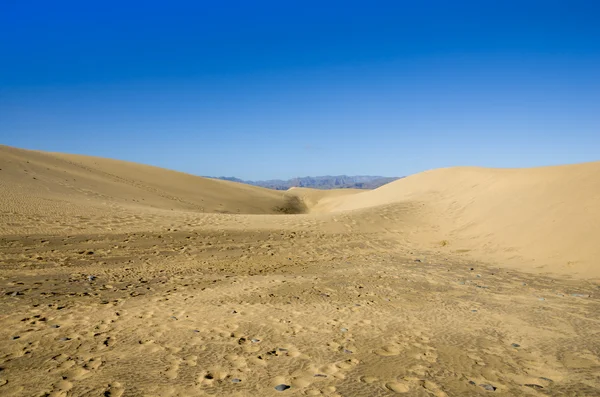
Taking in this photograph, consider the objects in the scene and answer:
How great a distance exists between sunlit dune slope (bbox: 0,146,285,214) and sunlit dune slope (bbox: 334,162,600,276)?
43.4 ft

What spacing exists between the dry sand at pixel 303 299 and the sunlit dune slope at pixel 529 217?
71 mm

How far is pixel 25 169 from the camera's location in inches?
741

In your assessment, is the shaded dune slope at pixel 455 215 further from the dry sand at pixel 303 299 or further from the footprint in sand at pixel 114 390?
the footprint in sand at pixel 114 390

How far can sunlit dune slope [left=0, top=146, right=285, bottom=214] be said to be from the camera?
13.9 m

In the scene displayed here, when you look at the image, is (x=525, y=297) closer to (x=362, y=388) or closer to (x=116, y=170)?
(x=362, y=388)

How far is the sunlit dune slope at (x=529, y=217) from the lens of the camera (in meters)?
10.3

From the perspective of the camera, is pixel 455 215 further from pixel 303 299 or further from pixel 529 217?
pixel 303 299

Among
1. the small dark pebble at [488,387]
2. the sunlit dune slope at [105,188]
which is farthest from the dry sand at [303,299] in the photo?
the sunlit dune slope at [105,188]

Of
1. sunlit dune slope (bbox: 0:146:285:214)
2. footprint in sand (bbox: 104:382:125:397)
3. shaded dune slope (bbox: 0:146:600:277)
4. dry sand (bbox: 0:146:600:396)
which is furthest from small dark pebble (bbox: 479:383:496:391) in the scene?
sunlit dune slope (bbox: 0:146:285:214)

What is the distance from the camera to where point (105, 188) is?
2088 centimetres

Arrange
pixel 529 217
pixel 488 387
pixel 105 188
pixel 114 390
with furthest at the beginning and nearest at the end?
pixel 105 188
pixel 529 217
pixel 488 387
pixel 114 390

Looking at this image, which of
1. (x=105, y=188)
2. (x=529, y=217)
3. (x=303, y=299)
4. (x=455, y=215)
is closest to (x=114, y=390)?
(x=303, y=299)

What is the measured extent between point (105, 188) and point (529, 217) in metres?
21.3

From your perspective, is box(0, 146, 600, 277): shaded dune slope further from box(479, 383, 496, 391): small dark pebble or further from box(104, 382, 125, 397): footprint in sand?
box(104, 382, 125, 397): footprint in sand
